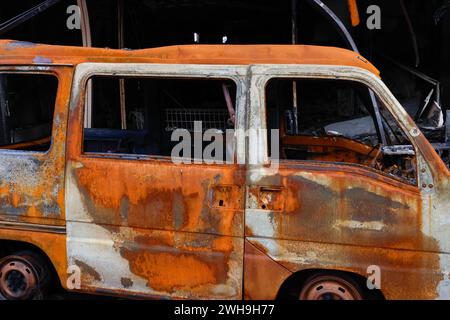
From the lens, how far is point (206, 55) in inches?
115

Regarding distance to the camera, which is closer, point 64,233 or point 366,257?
point 366,257

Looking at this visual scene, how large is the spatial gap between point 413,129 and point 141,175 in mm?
1644

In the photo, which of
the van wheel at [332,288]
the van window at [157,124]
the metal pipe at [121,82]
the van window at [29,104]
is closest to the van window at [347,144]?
the van window at [157,124]

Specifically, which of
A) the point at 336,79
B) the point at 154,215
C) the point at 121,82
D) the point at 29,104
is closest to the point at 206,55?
the point at 336,79

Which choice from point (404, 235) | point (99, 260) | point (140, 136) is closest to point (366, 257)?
point (404, 235)

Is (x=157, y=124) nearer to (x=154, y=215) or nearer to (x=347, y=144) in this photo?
(x=154, y=215)

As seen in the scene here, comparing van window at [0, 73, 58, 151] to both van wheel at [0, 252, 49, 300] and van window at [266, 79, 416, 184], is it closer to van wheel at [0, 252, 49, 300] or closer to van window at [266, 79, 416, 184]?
van wheel at [0, 252, 49, 300]

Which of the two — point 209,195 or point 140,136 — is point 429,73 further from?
point 209,195

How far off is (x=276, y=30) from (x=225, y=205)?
731cm

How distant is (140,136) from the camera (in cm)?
419

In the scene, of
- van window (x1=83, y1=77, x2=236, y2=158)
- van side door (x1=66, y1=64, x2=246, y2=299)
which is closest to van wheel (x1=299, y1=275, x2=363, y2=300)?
van side door (x1=66, y1=64, x2=246, y2=299)

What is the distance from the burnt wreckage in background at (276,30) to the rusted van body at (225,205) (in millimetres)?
4303

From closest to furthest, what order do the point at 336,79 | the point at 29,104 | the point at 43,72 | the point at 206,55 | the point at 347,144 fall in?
the point at 336,79, the point at 206,55, the point at 43,72, the point at 347,144, the point at 29,104

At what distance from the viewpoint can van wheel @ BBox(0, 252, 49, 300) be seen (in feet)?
10.8
